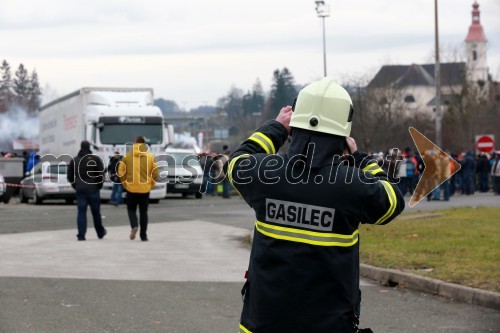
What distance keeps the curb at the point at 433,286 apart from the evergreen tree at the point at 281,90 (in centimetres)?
11660

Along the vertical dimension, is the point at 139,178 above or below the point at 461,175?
above

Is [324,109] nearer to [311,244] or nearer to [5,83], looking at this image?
[311,244]

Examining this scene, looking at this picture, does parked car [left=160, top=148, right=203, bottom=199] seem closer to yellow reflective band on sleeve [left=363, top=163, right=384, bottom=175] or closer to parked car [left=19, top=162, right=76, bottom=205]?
parked car [left=19, top=162, right=76, bottom=205]

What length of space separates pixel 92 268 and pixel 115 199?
17.9m

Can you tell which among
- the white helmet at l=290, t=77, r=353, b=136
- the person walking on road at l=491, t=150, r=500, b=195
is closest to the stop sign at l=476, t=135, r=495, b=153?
the person walking on road at l=491, t=150, r=500, b=195

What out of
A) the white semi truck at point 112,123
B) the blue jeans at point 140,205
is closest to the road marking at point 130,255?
the blue jeans at point 140,205

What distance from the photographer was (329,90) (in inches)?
177

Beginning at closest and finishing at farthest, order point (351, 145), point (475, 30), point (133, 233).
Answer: point (351, 145)
point (133, 233)
point (475, 30)

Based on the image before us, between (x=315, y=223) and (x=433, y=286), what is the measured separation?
25.1ft

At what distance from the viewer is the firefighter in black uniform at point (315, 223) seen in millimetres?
4453

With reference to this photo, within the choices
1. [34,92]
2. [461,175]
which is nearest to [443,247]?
[461,175]

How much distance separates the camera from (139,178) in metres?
18.1

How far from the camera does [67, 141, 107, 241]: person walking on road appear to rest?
18.5 meters

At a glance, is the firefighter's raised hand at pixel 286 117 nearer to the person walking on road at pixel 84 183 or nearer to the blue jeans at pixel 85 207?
the person walking on road at pixel 84 183
